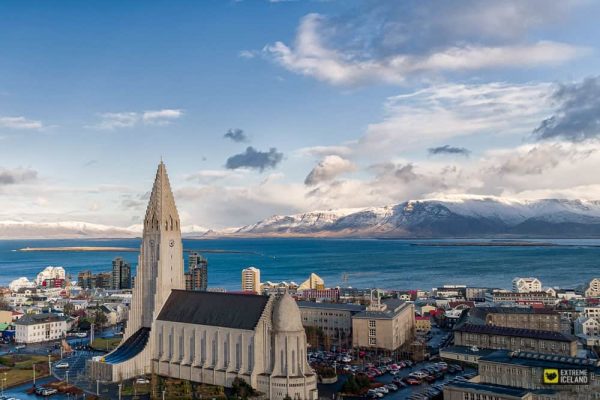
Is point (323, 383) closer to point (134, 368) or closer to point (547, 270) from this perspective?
point (134, 368)

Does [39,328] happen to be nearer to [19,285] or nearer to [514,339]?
[514,339]

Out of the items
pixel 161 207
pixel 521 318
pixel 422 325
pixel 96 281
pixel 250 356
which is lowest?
pixel 422 325

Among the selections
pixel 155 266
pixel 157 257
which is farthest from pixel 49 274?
pixel 157 257

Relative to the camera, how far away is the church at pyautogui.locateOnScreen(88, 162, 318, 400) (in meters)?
43.7

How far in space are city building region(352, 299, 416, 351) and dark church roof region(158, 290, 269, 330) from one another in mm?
21708

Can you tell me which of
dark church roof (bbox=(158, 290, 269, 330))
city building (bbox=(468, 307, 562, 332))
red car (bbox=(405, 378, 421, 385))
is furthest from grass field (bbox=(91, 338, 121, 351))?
city building (bbox=(468, 307, 562, 332))

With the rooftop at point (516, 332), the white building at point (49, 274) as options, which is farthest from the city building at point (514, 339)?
the white building at point (49, 274)

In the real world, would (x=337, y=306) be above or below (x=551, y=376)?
above

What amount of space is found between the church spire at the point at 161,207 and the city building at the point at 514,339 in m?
31.3

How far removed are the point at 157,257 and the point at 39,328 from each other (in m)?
26.9

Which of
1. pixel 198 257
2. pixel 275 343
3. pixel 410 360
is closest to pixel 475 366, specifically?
pixel 410 360

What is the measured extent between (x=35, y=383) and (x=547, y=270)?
158 m

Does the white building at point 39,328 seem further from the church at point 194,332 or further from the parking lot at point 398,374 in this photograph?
the parking lot at point 398,374

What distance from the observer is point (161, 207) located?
182 ft
